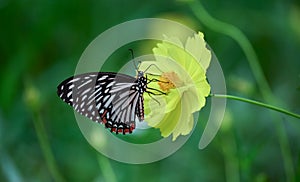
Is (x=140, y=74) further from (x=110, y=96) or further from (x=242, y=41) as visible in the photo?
(x=242, y=41)

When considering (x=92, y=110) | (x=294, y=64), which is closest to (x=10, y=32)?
(x=294, y=64)

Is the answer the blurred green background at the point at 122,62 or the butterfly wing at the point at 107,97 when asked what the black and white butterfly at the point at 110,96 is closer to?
the butterfly wing at the point at 107,97

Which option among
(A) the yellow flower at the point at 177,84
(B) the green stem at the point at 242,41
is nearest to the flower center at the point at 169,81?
(A) the yellow flower at the point at 177,84

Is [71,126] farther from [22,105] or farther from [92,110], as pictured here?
[92,110]

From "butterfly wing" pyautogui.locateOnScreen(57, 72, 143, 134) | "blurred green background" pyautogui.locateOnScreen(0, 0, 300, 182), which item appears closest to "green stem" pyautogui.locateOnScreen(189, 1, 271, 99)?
"blurred green background" pyautogui.locateOnScreen(0, 0, 300, 182)

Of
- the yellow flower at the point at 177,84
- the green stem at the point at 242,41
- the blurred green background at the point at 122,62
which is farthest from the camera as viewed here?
the blurred green background at the point at 122,62

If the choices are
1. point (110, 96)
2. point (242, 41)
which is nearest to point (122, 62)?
point (242, 41)

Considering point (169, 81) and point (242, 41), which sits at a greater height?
point (242, 41)
